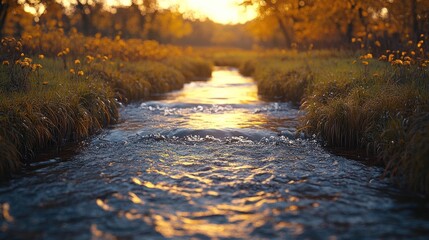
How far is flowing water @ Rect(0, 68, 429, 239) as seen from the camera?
3.49 m

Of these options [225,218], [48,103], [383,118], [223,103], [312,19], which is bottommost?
[225,218]

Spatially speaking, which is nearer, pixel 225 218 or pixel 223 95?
pixel 225 218

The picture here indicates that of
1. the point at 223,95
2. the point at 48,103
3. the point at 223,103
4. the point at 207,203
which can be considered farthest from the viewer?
the point at 223,95

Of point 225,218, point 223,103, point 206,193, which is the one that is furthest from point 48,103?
point 223,103

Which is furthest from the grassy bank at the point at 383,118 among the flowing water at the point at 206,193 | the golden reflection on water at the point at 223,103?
the golden reflection on water at the point at 223,103

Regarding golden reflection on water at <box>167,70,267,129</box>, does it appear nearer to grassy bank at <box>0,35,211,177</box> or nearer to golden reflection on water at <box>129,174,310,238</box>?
grassy bank at <box>0,35,211,177</box>

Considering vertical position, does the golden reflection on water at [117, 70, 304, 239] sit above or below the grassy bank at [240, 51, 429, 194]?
below

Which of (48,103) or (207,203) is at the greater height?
(48,103)

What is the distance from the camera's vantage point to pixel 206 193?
437 centimetres

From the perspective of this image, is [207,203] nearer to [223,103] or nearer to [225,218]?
[225,218]

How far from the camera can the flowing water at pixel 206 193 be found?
349cm

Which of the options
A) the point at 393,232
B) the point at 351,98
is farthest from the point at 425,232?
the point at 351,98

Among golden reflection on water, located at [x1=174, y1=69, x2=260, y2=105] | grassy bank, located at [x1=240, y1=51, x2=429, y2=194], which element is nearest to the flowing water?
grassy bank, located at [x1=240, y1=51, x2=429, y2=194]

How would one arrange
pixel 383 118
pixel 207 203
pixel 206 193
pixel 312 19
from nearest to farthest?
pixel 207 203 → pixel 206 193 → pixel 383 118 → pixel 312 19
